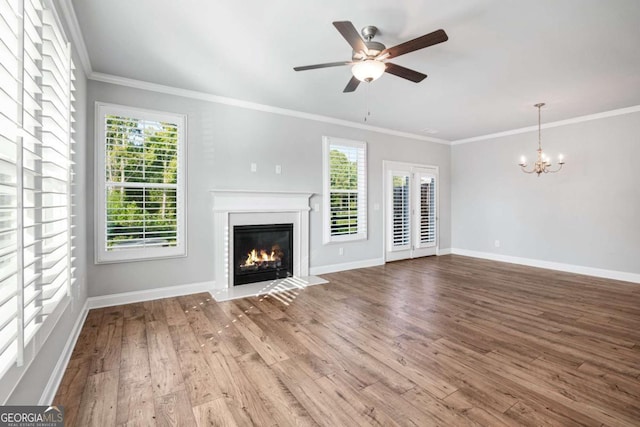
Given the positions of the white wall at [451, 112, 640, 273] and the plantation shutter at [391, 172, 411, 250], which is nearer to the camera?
the white wall at [451, 112, 640, 273]

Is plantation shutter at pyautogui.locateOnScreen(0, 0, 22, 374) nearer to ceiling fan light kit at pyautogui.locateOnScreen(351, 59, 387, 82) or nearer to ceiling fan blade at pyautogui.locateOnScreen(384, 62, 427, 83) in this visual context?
ceiling fan light kit at pyautogui.locateOnScreen(351, 59, 387, 82)

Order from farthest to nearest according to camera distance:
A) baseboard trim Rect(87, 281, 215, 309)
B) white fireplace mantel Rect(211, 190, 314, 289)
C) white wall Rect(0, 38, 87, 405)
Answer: white fireplace mantel Rect(211, 190, 314, 289) → baseboard trim Rect(87, 281, 215, 309) → white wall Rect(0, 38, 87, 405)

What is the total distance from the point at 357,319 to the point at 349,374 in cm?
108

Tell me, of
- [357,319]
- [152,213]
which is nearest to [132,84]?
[152,213]

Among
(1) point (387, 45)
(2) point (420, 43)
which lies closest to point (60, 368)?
(2) point (420, 43)

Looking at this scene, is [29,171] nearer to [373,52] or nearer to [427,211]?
[373,52]

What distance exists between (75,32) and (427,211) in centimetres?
665

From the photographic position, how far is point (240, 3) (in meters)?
2.37

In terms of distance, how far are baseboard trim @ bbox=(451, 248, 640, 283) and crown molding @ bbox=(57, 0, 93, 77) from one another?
772 centimetres

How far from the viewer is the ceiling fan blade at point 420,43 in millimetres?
2266

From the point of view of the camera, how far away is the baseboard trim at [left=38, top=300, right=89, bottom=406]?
1.89 metres

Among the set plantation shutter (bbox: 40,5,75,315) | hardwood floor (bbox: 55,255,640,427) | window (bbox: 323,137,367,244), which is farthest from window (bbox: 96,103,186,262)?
window (bbox: 323,137,367,244)

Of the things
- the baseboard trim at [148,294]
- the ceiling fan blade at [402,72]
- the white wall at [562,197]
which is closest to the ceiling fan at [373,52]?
the ceiling fan blade at [402,72]

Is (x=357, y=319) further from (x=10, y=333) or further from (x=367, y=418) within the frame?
(x=10, y=333)
